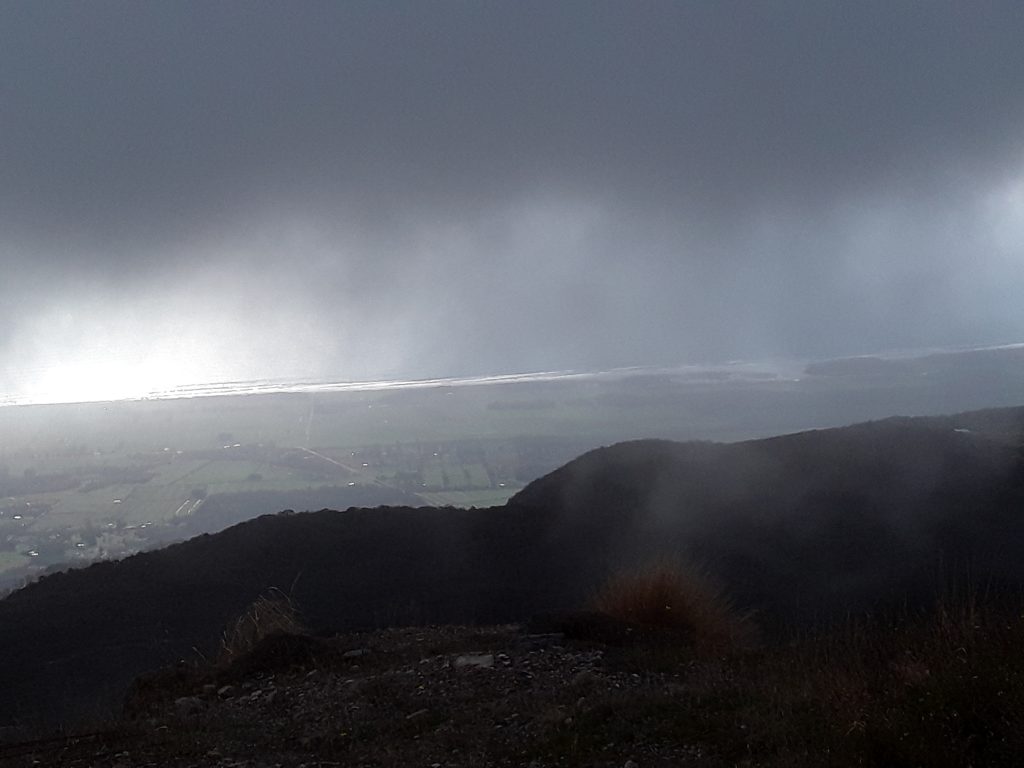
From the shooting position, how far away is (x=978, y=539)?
16.0m

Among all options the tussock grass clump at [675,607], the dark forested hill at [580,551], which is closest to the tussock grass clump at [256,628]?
the dark forested hill at [580,551]

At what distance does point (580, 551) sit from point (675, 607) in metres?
6.49

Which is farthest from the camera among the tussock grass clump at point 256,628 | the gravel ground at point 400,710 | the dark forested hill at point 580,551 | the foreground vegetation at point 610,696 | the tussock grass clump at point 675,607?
the dark forested hill at point 580,551

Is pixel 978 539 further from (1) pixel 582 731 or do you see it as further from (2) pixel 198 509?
(2) pixel 198 509

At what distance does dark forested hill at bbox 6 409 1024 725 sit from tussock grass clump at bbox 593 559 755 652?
7.07ft

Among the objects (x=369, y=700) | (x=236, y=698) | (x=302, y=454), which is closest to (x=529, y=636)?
(x=369, y=700)

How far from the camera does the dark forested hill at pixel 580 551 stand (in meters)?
14.1

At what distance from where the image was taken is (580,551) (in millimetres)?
17766

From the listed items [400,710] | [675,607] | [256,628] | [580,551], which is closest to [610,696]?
[400,710]

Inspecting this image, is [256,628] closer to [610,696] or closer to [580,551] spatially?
[610,696]

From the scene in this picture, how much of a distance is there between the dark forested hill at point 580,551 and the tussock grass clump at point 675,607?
7.07 ft

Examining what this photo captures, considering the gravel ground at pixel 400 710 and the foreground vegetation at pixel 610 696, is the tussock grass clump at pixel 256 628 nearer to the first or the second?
the foreground vegetation at pixel 610 696

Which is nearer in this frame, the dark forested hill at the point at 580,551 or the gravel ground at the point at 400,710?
the gravel ground at the point at 400,710

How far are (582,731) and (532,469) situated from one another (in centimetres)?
2525
